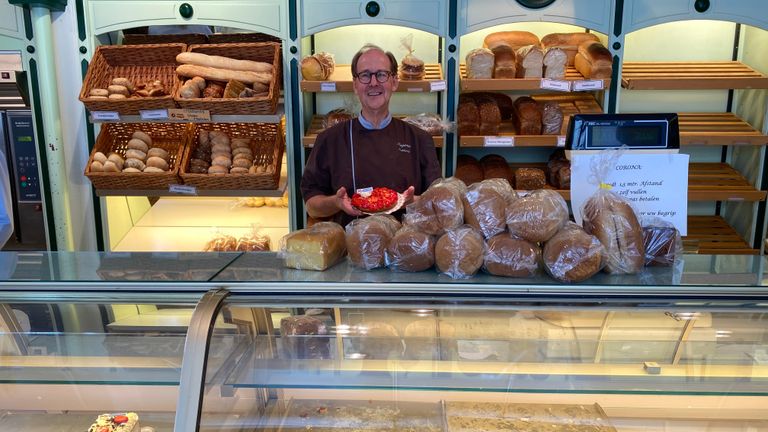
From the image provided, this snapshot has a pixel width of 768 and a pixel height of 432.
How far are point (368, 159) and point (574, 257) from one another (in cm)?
151

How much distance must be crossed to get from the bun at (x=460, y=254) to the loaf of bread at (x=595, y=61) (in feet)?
8.03

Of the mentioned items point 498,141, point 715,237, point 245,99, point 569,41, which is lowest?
point 715,237

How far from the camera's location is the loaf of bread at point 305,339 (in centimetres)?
141

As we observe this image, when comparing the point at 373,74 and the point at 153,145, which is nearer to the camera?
the point at 373,74

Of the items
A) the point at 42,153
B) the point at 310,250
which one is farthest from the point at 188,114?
the point at 310,250

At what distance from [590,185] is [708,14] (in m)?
2.59

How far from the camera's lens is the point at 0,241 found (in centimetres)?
235

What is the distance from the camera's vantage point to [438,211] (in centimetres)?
141

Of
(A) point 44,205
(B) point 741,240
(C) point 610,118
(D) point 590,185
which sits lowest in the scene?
(B) point 741,240

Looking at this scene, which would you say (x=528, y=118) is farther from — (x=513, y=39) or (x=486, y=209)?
(x=486, y=209)

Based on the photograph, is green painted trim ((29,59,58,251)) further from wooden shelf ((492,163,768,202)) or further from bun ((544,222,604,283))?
bun ((544,222,604,283))

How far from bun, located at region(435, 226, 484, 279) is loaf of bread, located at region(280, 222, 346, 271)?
27 centimetres

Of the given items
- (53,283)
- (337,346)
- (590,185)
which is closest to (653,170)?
(590,185)

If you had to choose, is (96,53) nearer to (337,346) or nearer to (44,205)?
(44,205)
